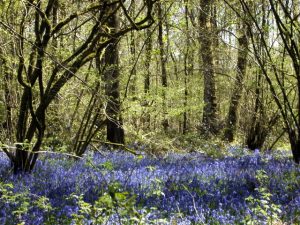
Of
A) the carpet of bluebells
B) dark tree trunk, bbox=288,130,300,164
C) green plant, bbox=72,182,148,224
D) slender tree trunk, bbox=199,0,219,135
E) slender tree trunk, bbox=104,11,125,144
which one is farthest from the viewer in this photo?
slender tree trunk, bbox=199,0,219,135

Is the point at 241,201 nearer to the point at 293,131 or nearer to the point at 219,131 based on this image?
the point at 293,131

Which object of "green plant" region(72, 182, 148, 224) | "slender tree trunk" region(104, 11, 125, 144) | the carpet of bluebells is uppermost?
"slender tree trunk" region(104, 11, 125, 144)

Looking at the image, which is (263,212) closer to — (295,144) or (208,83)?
(295,144)

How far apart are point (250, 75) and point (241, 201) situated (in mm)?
9812

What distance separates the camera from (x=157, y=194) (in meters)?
3.60

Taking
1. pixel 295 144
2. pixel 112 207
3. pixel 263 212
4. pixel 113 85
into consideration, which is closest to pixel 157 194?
pixel 112 207

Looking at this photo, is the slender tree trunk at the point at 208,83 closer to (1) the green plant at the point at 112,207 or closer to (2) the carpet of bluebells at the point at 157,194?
(2) the carpet of bluebells at the point at 157,194

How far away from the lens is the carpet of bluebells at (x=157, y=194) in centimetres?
390

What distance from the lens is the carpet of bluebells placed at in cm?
390

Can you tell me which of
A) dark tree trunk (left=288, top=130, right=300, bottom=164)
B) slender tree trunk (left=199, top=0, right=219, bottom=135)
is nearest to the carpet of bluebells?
dark tree trunk (left=288, top=130, right=300, bottom=164)

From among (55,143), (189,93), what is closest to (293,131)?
(55,143)

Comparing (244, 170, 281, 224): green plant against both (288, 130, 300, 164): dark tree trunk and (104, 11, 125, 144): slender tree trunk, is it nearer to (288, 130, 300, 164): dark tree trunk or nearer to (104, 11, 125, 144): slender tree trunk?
(288, 130, 300, 164): dark tree trunk

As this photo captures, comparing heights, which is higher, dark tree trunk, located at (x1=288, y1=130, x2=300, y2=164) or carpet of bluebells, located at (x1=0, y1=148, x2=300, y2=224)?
dark tree trunk, located at (x1=288, y1=130, x2=300, y2=164)

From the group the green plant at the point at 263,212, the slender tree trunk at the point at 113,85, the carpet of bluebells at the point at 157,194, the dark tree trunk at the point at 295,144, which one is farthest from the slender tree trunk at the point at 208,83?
the green plant at the point at 263,212
